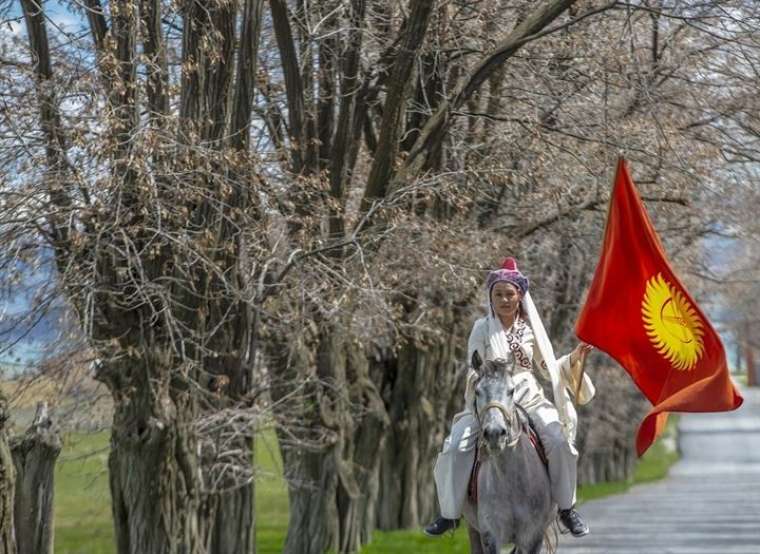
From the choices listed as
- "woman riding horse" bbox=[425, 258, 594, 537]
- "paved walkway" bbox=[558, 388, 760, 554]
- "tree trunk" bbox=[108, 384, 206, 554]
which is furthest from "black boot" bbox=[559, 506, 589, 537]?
"paved walkway" bbox=[558, 388, 760, 554]

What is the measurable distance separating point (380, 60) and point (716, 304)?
27267 millimetres

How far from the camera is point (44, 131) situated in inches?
614

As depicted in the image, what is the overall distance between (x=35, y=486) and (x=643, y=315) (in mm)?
5014

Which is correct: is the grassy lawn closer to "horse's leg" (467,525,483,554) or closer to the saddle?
"horse's leg" (467,525,483,554)

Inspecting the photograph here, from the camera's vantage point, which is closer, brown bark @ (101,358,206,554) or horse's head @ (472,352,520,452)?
horse's head @ (472,352,520,452)

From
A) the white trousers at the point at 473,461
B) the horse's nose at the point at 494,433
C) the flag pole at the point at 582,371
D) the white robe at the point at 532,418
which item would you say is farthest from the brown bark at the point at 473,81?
the horse's nose at the point at 494,433

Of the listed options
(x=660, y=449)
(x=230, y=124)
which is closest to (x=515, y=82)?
(x=230, y=124)

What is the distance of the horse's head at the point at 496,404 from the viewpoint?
1154 centimetres

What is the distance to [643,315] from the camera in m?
14.6

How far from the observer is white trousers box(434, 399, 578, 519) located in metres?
12.7

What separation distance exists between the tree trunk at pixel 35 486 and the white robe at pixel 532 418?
310 cm

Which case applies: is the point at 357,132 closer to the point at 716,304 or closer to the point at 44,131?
the point at 44,131

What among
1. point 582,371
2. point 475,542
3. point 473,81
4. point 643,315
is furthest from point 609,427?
point 475,542

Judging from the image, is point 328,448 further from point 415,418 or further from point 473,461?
point 473,461
